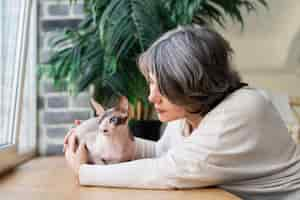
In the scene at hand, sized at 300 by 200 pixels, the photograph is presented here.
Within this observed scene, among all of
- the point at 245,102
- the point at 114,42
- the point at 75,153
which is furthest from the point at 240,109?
the point at 114,42

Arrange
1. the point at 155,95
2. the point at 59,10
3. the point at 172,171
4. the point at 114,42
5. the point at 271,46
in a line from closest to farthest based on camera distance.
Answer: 1. the point at 172,171
2. the point at 155,95
3. the point at 114,42
4. the point at 59,10
5. the point at 271,46

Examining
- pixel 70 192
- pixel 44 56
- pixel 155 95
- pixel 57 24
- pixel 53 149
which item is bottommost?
pixel 53 149

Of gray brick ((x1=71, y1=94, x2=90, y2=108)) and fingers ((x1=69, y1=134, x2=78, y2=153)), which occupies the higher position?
gray brick ((x1=71, y1=94, x2=90, y2=108))

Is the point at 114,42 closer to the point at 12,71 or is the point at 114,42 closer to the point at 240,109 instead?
the point at 12,71

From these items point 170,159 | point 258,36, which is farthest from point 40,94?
point 258,36

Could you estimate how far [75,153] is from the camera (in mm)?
1099

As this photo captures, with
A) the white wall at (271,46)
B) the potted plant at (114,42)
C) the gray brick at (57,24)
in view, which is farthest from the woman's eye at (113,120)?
Result: the white wall at (271,46)

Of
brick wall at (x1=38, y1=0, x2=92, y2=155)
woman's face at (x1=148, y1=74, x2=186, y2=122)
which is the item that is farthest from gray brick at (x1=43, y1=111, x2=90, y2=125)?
woman's face at (x1=148, y1=74, x2=186, y2=122)

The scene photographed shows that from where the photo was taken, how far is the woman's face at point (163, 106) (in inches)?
40.1

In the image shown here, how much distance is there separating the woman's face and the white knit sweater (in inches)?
3.6

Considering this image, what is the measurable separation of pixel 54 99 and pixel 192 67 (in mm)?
1053

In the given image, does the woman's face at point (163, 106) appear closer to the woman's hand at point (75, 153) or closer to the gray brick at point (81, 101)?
the woman's hand at point (75, 153)

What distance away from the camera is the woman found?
3.04ft

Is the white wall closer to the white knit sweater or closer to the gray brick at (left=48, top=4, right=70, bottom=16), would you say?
the gray brick at (left=48, top=4, right=70, bottom=16)
